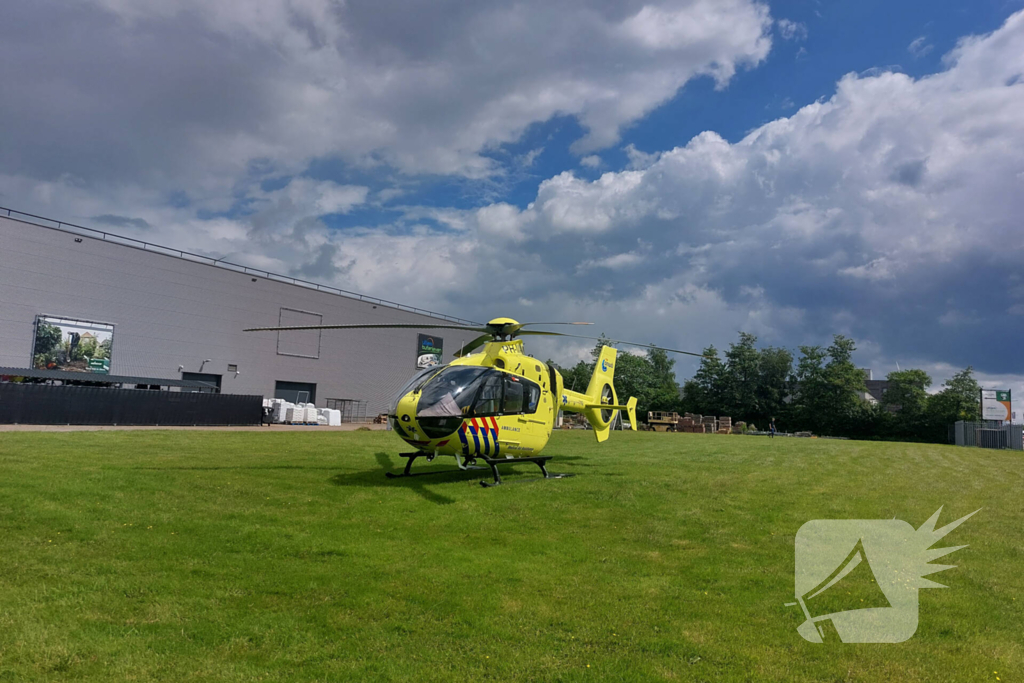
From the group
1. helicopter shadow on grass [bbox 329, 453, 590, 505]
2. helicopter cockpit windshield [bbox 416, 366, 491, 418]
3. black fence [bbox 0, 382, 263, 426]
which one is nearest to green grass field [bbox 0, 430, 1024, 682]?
helicopter shadow on grass [bbox 329, 453, 590, 505]

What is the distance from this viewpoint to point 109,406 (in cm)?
2867

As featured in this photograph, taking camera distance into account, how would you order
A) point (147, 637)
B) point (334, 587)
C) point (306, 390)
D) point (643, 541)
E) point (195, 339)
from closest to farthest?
point (147, 637) < point (334, 587) < point (643, 541) < point (195, 339) < point (306, 390)

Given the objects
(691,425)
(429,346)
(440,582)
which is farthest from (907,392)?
(440,582)

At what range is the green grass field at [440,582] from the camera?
14.1 feet

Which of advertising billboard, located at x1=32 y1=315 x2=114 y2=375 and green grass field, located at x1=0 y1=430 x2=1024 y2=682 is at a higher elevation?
advertising billboard, located at x1=32 y1=315 x2=114 y2=375

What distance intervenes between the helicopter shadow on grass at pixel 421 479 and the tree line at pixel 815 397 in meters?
46.8

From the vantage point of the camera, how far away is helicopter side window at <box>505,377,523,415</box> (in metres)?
11.9

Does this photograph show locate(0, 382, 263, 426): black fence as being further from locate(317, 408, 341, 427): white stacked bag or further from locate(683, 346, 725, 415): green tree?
locate(683, 346, 725, 415): green tree

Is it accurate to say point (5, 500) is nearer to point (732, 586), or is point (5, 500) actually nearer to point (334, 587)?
point (334, 587)

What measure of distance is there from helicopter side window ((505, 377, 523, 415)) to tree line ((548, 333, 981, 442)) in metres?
48.1

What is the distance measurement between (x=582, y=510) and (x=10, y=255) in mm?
38705

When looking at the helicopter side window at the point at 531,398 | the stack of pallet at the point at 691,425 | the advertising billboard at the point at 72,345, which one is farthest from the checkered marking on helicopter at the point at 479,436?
the stack of pallet at the point at 691,425

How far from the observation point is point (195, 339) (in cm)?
4075

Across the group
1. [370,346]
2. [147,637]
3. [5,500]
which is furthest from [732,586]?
[370,346]
